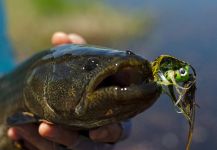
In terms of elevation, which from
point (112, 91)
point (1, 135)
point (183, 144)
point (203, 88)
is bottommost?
point (183, 144)

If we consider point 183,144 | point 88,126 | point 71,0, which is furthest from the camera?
point 71,0

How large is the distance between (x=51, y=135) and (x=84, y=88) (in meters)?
0.60

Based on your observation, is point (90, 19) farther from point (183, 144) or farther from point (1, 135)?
point (1, 135)

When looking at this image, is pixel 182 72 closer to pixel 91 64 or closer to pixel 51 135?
pixel 91 64

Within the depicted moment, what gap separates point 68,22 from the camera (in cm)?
1299

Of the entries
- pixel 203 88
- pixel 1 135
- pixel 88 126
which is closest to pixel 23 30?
pixel 203 88

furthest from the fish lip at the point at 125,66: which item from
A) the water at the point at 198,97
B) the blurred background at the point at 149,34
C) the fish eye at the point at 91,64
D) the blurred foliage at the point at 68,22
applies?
the blurred foliage at the point at 68,22

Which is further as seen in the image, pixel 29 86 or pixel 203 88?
pixel 203 88

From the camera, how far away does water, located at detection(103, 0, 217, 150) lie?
7.08 metres

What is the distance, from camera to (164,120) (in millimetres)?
7797

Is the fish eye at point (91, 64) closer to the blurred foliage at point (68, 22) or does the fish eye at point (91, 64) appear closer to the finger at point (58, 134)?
the finger at point (58, 134)

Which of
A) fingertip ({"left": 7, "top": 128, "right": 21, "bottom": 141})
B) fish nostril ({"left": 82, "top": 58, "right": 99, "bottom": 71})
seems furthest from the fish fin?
fish nostril ({"left": 82, "top": 58, "right": 99, "bottom": 71})

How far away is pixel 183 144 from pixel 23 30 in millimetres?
6816

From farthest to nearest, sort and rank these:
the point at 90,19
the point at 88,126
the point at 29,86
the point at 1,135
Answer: the point at 90,19, the point at 1,135, the point at 29,86, the point at 88,126
